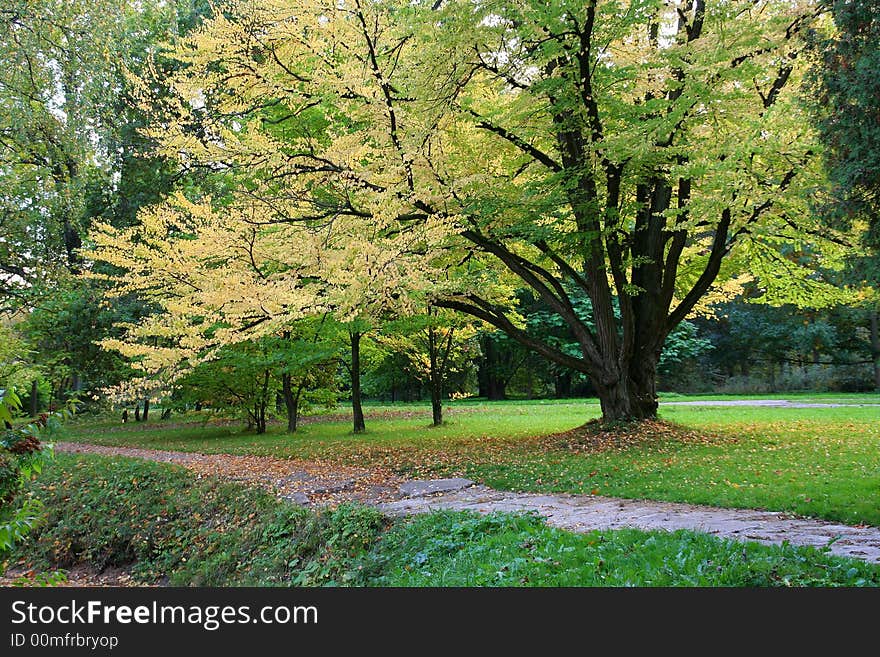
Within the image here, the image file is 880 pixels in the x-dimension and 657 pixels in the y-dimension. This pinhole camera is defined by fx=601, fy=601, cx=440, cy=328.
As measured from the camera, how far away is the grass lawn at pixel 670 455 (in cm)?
609

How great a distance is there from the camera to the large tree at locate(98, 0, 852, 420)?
778cm

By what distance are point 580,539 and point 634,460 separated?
406 cm

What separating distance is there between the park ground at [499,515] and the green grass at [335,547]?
2 cm

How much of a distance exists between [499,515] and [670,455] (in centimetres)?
413

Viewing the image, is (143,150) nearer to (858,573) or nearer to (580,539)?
(580,539)

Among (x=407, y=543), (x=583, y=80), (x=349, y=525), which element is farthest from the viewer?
(x=583, y=80)

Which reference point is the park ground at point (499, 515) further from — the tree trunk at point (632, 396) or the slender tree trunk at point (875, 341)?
the slender tree trunk at point (875, 341)

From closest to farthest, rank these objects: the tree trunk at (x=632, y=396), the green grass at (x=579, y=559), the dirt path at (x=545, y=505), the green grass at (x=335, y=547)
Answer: the green grass at (x=579, y=559) < the green grass at (x=335, y=547) < the dirt path at (x=545, y=505) < the tree trunk at (x=632, y=396)

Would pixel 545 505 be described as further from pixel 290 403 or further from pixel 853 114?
pixel 290 403

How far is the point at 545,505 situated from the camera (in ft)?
20.3

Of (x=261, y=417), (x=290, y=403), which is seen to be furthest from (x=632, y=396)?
(x=261, y=417)

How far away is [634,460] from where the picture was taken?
329 inches

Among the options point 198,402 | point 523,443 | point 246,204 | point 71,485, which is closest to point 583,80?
point 246,204

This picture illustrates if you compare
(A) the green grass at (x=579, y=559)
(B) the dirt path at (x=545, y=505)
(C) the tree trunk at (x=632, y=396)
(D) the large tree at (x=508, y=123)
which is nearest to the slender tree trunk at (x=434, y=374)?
(D) the large tree at (x=508, y=123)
